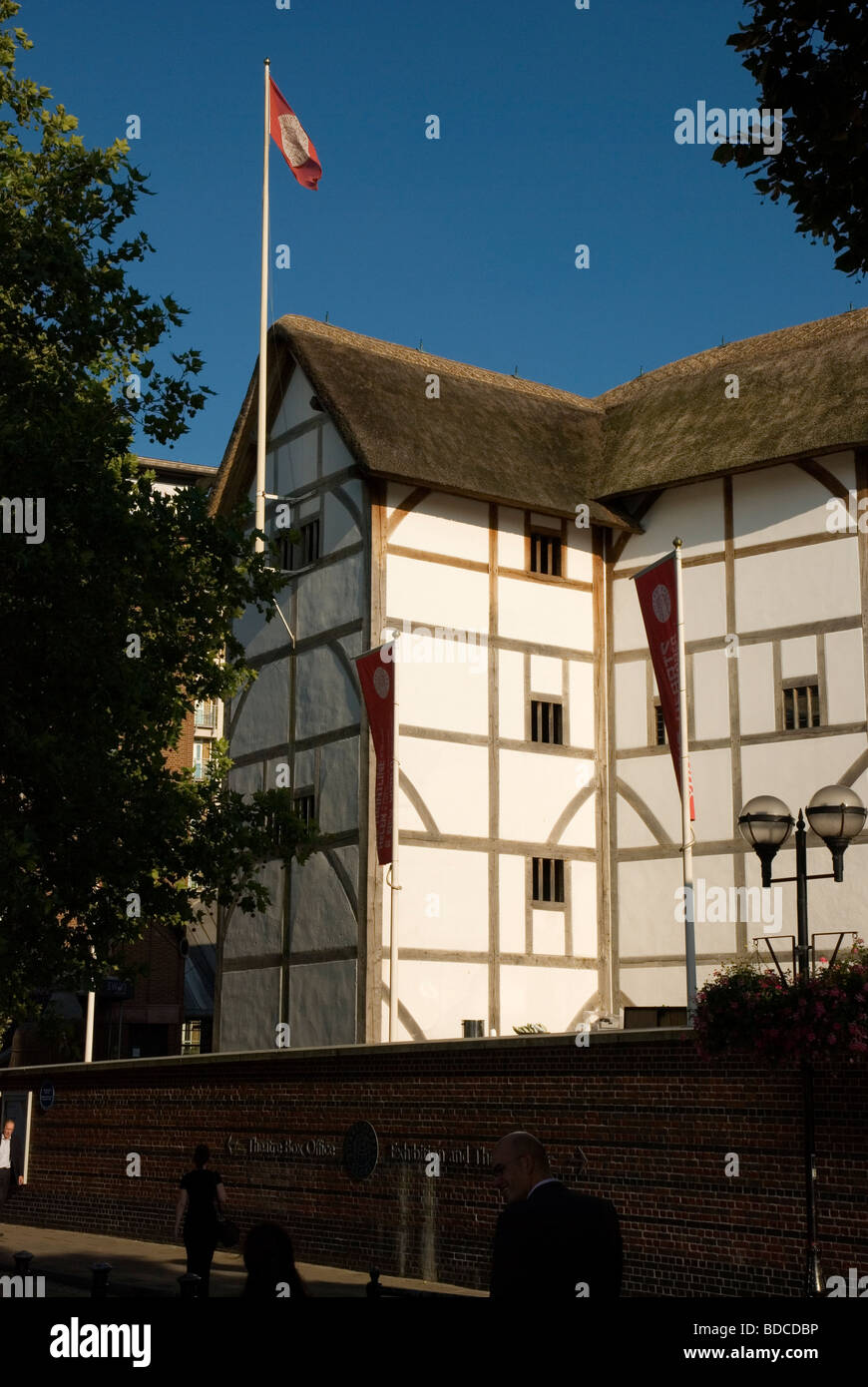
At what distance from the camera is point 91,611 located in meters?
16.3

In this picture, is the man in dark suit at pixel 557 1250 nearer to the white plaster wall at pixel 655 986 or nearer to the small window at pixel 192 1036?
the white plaster wall at pixel 655 986

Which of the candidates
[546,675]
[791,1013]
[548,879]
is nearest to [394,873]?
[548,879]

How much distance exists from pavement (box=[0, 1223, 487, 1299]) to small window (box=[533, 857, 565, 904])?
8.48m

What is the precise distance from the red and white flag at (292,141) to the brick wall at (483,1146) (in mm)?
16944

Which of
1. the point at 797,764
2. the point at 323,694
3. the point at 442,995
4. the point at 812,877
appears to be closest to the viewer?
the point at 812,877

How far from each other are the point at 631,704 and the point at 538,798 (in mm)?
2570

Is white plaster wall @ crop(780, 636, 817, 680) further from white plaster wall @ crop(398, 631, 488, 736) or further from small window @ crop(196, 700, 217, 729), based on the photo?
small window @ crop(196, 700, 217, 729)

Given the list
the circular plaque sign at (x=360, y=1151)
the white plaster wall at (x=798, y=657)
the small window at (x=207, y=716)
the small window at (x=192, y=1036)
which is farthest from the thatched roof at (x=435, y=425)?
the small window at (x=207, y=716)

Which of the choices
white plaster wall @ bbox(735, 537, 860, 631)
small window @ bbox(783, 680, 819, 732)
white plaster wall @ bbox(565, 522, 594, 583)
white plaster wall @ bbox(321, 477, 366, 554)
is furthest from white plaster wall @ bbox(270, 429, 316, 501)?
small window @ bbox(783, 680, 819, 732)

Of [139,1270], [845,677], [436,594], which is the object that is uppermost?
[436,594]

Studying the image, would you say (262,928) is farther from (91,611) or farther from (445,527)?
(91,611)
